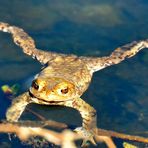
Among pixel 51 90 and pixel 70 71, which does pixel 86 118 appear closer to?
pixel 51 90

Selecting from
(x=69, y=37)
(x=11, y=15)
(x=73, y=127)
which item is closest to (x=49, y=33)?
(x=69, y=37)

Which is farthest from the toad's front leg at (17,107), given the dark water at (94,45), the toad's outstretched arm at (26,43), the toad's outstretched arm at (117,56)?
the toad's outstretched arm at (117,56)

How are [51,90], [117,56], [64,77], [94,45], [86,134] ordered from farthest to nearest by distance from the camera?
[94,45] < [117,56] < [64,77] < [51,90] < [86,134]

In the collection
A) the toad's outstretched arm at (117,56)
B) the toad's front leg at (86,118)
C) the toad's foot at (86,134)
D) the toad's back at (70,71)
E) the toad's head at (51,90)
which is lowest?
the toad's foot at (86,134)

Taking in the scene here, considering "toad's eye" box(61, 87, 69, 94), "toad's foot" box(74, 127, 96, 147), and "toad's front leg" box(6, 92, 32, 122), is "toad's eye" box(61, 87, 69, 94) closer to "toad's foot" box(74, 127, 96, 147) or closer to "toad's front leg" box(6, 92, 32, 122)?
"toad's front leg" box(6, 92, 32, 122)

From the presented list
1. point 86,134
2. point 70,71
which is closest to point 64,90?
point 70,71

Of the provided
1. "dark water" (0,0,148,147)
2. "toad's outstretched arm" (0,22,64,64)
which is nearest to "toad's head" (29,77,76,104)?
"dark water" (0,0,148,147)

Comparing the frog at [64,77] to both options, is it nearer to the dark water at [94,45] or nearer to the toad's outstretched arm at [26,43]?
the toad's outstretched arm at [26,43]
